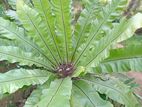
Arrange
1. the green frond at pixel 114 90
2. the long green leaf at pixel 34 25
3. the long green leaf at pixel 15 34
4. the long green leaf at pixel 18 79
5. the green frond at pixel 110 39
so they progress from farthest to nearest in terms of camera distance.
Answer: the long green leaf at pixel 15 34, the long green leaf at pixel 34 25, the green frond at pixel 114 90, the long green leaf at pixel 18 79, the green frond at pixel 110 39

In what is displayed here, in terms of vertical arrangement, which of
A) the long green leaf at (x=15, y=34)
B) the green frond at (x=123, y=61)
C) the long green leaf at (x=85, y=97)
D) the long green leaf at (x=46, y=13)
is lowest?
the long green leaf at (x=85, y=97)

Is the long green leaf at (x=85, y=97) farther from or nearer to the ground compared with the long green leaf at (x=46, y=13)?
nearer to the ground

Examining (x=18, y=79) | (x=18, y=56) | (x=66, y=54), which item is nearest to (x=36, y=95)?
(x=18, y=79)

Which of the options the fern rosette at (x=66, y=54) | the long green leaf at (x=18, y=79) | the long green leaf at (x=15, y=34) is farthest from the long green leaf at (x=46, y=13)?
the long green leaf at (x=18, y=79)

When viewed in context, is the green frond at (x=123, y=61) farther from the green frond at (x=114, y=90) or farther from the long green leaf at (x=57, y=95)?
the long green leaf at (x=57, y=95)

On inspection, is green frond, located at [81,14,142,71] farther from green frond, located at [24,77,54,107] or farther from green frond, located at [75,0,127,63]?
green frond, located at [24,77,54,107]

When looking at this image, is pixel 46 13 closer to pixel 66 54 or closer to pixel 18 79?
pixel 66 54

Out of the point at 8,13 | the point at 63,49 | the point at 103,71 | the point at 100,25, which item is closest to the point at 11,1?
the point at 8,13

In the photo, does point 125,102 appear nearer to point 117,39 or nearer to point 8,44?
point 117,39
